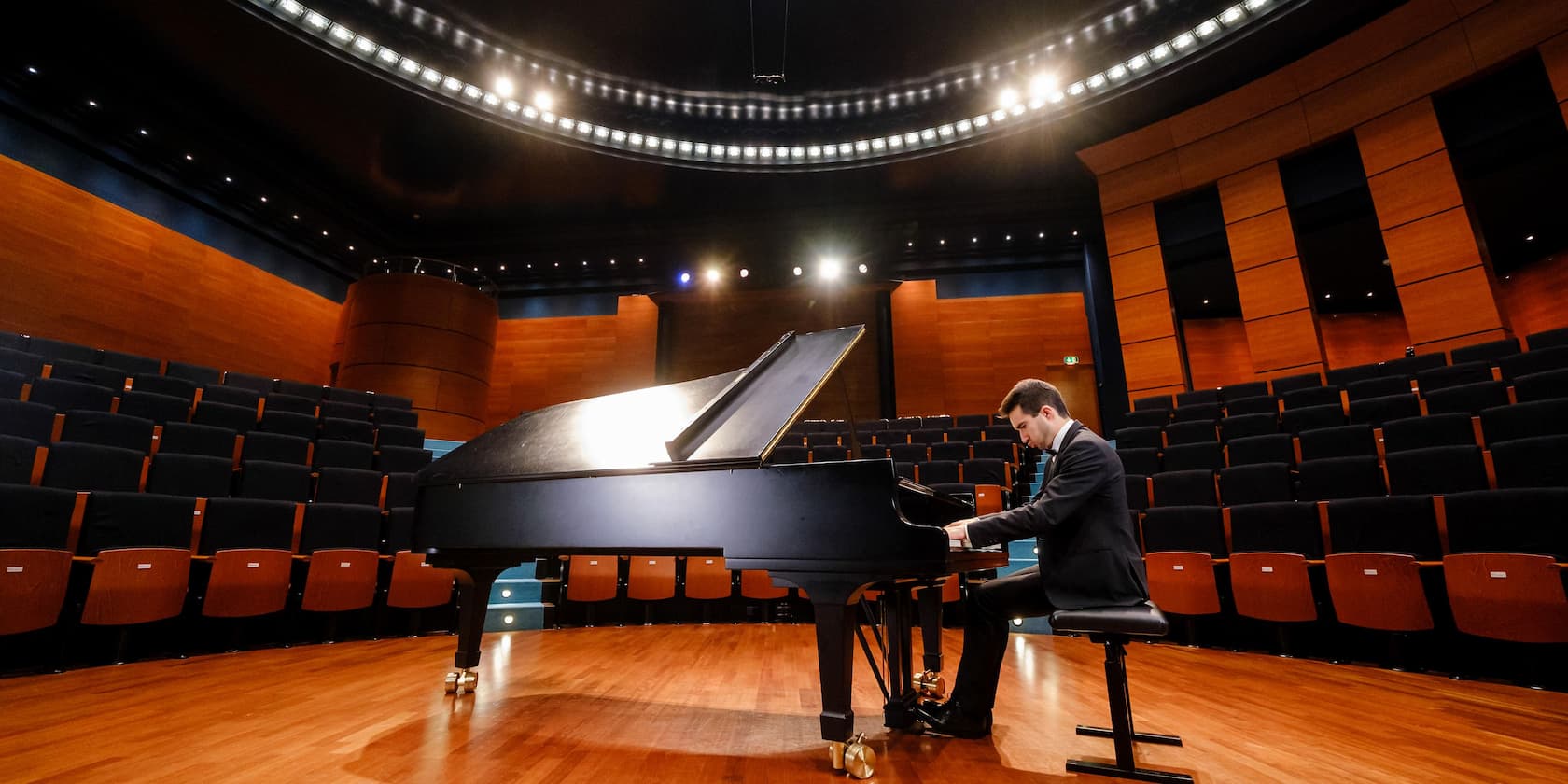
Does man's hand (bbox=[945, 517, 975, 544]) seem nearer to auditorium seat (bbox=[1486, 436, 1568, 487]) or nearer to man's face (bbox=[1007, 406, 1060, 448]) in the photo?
man's face (bbox=[1007, 406, 1060, 448])

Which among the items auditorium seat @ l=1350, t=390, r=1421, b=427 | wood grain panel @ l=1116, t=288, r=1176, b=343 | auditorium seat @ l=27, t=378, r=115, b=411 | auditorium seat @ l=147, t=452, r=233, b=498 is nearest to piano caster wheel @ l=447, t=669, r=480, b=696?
auditorium seat @ l=147, t=452, r=233, b=498

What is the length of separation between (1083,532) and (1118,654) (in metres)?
0.29

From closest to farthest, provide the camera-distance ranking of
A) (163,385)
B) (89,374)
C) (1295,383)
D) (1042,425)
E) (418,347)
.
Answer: (1042,425)
(89,374)
(163,385)
(1295,383)
(418,347)

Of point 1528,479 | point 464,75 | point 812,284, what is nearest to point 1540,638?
point 1528,479

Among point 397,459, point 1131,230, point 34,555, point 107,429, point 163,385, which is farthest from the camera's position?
point 1131,230

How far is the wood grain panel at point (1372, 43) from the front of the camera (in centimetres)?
520

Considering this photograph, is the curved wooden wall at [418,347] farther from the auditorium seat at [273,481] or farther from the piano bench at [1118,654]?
the piano bench at [1118,654]

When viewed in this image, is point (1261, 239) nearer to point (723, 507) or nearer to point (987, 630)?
point (987, 630)

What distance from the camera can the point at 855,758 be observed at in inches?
57.9

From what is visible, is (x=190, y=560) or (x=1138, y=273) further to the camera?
(x=1138, y=273)

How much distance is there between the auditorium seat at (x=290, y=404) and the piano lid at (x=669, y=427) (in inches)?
141

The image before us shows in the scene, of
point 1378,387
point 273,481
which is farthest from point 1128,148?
point 273,481

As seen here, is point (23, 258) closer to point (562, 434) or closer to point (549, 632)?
point (549, 632)

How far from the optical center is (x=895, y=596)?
2000 millimetres
